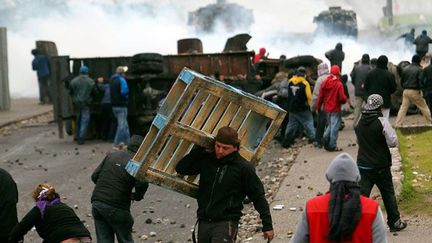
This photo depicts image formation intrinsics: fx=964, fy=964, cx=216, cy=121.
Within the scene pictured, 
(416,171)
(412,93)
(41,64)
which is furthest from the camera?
(41,64)

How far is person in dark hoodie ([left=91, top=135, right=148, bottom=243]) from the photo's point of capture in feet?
28.7

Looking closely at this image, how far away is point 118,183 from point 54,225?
138 centimetres

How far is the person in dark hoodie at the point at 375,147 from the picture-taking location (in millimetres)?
9906

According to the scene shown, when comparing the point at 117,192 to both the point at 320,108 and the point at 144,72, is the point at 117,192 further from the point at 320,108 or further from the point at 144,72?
the point at 144,72

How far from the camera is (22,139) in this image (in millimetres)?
21922

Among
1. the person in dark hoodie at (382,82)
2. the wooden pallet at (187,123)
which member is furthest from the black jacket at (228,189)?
the person in dark hoodie at (382,82)

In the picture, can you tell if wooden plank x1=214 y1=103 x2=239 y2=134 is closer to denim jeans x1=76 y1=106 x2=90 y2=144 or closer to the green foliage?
the green foliage

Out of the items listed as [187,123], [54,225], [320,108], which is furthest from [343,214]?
[320,108]

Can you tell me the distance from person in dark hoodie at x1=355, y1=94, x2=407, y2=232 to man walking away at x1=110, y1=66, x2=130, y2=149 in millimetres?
9656

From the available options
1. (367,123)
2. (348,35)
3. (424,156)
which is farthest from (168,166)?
(348,35)

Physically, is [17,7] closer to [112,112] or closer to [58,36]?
[58,36]

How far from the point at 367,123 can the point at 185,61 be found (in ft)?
38.1

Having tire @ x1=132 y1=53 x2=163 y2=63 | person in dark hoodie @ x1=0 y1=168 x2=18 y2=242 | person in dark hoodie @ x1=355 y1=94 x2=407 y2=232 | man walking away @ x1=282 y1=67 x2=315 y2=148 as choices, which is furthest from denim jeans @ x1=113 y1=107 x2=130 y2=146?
person in dark hoodie @ x1=0 y1=168 x2=18 y2=242

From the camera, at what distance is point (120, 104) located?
63.4 feet
